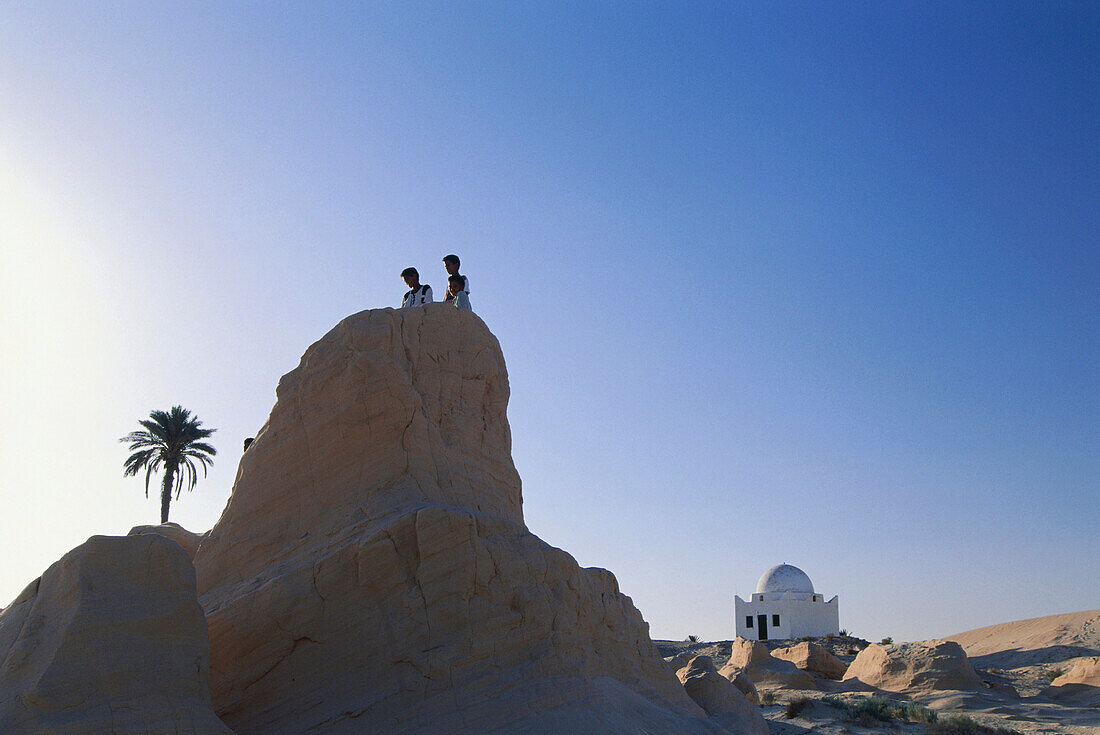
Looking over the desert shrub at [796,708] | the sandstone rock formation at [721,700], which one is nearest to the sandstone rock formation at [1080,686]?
the desert shrub at [796,708]

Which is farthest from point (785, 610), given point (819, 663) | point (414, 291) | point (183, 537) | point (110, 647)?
point (110, 647)

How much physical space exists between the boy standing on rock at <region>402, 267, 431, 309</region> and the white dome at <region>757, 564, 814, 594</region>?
149ft

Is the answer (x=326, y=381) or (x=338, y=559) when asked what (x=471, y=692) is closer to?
(x=338, y=559)

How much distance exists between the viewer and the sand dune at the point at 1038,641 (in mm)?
40750

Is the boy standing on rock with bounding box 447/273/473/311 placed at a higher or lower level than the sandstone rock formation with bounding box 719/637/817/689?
higher

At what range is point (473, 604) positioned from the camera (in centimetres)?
1099

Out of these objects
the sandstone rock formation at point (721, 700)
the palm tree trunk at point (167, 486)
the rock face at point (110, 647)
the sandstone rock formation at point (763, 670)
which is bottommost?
the sandstone rock formation at point (763, 670)

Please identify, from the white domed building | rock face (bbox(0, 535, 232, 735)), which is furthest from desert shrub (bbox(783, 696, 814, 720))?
the white domed building

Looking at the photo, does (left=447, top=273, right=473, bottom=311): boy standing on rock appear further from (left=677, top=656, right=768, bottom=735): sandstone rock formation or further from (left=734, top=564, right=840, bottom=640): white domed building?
(left=734, top=564, right=840, bottom=640): white domed building

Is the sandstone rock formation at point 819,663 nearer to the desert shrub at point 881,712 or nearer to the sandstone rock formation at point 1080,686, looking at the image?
the sandstone rock formation at point 1080,686

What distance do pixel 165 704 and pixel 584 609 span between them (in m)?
5.44

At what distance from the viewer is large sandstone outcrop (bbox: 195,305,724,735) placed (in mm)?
10445

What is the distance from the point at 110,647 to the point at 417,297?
24.5 feet

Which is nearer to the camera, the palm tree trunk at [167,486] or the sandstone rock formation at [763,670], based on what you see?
the sandstone rock formation at [763,670]
